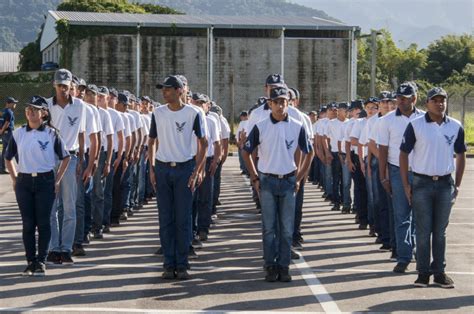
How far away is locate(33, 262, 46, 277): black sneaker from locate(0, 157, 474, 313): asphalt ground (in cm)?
11

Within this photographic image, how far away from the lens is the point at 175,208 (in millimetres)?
9938

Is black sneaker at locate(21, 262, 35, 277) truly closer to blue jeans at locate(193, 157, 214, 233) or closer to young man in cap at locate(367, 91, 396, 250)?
blue jeans at locate(193, 157, 214, 233)

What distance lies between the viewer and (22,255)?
11148 millimetres

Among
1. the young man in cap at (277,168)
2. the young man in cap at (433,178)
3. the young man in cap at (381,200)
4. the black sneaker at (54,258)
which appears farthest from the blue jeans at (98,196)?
the young man in cap at (433,178)

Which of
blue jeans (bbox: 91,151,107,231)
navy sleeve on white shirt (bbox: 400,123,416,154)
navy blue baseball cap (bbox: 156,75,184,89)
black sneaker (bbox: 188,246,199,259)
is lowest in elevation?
black sneaker (bbox: 188,246,199,259)

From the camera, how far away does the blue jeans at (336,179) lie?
17922 mm

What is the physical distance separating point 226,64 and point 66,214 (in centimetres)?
4643

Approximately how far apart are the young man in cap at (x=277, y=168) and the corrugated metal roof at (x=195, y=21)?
4582cm

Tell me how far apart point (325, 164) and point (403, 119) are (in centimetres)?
835

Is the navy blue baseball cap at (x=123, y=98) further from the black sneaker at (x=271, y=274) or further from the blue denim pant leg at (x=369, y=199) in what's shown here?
the black sneaker at (x=271, y=274)

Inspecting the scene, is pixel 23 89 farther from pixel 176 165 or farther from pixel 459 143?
pixel 459 143

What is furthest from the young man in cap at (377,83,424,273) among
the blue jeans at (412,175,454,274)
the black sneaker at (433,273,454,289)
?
the black sneaker at (433,273,454,289)

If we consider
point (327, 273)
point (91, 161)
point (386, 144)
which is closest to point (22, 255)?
point (91, 161)

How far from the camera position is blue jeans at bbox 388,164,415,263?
10477 millimetres
